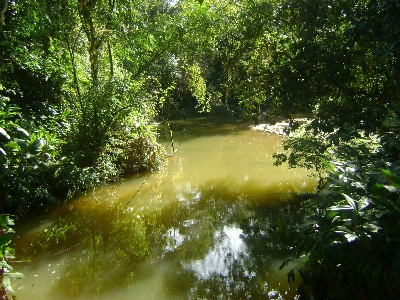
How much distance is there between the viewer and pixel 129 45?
7.33m

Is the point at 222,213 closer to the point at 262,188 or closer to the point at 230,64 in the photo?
the point at 262,188

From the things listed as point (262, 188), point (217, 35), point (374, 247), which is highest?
point (217, 35)

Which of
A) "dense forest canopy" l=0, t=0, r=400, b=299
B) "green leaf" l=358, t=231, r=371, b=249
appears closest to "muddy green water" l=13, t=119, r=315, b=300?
"dense forest canopy" l=0, t=0, r=400, b=299

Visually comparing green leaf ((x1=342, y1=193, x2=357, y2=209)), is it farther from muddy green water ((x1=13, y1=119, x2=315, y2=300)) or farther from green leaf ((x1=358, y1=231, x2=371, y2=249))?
muddy green water ((x1=13, y1=119, x2=315, y2=300))

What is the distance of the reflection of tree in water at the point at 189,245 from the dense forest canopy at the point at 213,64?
2.33 feet

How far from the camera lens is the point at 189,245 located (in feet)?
15.6

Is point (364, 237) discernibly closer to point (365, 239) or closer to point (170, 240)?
point (365, 239)

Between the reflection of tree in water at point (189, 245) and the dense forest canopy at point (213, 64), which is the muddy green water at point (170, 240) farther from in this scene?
the dense forest canopy at point (213, 64)

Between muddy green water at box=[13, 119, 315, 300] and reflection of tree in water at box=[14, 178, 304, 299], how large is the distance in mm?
12

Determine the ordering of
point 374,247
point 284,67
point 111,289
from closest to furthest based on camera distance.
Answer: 1. point 374,247
2. point 111,289
3. point 284,67

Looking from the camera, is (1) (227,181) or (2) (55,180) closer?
(2) (55,180)

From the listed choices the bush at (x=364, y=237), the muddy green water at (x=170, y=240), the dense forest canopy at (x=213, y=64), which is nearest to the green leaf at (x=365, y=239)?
the bush at (x=364, y=237)

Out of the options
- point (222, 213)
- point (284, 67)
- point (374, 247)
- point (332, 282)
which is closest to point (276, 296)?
point (332, 282)

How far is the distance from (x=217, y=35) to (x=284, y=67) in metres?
1.90
